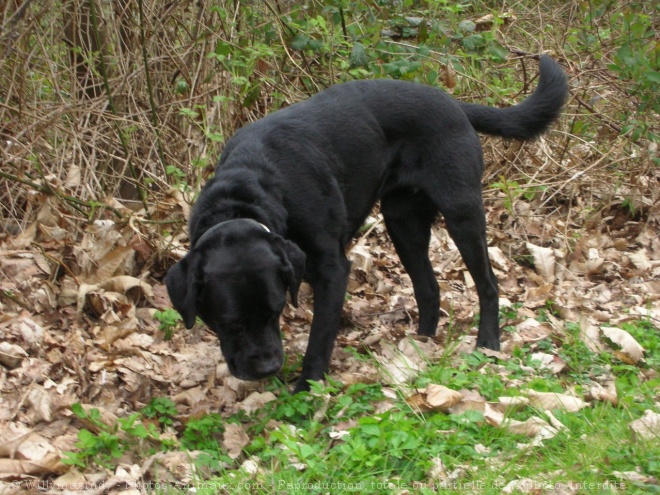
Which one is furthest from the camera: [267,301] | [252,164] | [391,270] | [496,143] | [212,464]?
[496,143]

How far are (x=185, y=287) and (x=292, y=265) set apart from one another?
0.48 meters

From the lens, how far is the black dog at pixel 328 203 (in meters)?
3.55

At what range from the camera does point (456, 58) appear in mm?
5883

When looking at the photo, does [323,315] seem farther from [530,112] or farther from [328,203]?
[530,112]

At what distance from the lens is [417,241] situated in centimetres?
483

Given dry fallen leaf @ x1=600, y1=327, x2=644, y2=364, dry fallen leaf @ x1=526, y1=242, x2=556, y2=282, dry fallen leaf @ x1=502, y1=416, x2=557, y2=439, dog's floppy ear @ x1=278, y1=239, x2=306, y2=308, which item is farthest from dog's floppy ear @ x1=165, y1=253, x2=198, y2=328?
dry fallen leaf @ x1=526, y1=242, x2=556, y2=282

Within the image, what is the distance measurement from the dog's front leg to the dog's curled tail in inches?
48.7

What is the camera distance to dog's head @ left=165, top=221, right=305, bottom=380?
3.47 meters

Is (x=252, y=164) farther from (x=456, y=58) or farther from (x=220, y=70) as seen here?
(x=456, y=58)

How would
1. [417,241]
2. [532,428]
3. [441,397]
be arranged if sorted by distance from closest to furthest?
[532,428], [441,397], [417,241]

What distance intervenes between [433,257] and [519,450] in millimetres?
3094

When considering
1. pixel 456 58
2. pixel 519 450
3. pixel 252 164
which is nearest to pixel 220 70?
pixel 456 58

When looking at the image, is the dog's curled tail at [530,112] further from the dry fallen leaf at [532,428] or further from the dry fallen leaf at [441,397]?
the dry fallen leaf at [532,428]

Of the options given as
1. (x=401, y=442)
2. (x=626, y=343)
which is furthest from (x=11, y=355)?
(x=626, y=343)
